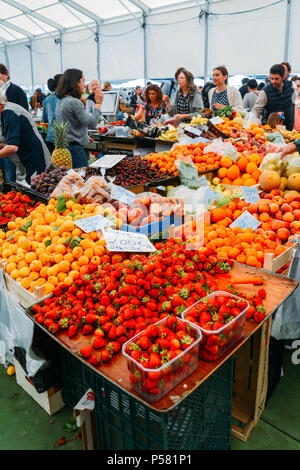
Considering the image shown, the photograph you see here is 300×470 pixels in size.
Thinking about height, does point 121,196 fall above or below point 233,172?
below

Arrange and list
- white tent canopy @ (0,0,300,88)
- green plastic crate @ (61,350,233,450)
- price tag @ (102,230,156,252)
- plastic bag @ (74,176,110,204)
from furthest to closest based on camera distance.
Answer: white tent canopy @ (0,0,300,88)
plastic bag @ (74,176,110,204)
price tag @ (102,230,156,252)
green plastic crate @ (61,350,233,450)

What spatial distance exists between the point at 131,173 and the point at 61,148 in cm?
97

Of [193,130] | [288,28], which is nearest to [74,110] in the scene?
[193,130]

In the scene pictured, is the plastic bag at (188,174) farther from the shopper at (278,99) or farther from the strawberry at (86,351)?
the shopper at (278,99)

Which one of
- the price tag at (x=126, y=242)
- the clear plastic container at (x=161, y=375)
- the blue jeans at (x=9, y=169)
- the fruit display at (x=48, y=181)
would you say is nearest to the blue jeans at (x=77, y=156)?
the blue jeans at (x=9, y=169)

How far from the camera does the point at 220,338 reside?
148 cm

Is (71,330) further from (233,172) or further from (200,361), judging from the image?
(233,172)

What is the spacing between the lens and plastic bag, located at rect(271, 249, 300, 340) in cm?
227

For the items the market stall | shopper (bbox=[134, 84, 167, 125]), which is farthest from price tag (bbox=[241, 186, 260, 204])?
shopper (bbox=[134, 84, 167, 125])

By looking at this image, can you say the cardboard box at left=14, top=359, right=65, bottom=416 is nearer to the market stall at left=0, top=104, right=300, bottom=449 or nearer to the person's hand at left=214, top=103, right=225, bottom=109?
the market stall at left=0, top=104, right=300, bottom=449

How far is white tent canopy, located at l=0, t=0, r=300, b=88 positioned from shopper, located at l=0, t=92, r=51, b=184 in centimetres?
818

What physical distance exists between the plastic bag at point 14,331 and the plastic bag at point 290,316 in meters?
1.43

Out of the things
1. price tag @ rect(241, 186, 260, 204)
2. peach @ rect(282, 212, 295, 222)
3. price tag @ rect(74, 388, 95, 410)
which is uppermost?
price tag @ rect(241, 186, 260, 204)
